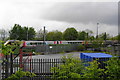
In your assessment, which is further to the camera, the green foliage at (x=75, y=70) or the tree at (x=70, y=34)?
the tree at (x=70, y=34)

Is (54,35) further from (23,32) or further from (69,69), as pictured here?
(69,69)

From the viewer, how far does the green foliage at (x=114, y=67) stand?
5002 millimetres

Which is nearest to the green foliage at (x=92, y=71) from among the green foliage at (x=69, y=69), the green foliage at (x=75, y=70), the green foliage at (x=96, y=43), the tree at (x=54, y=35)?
the green foliage at (x=75, y=70)

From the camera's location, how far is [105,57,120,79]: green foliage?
5.00 metres

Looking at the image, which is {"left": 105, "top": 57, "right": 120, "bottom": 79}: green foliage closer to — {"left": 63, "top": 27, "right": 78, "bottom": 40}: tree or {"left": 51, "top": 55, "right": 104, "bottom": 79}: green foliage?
{"left": 51, "top": 55, "right": 104, "bottom": 79}: green foliage

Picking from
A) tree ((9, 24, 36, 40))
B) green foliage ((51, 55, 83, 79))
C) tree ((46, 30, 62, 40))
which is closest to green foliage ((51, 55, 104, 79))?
green foliage ((51, 55, 83, 79))

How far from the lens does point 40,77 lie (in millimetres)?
5625

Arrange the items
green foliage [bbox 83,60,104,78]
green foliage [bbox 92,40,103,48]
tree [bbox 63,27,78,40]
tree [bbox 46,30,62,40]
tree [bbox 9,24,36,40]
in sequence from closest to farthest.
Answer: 1. green foliage [bbox 83,60,104,78]
2. green foliage [bbox 92,40,103,48]
3. tree [bbox 9,24,36,40]
4. tree [bbox 46,30,62,40]
5. tree [bbox 63,27,78,40]

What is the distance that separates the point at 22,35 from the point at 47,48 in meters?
10.8

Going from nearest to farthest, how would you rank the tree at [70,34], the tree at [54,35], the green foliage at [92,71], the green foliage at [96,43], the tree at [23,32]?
the green foliage at [92,71], the green foliage at [96,43], the tree at [23,32], the tree at [54,35], the tree at [70,34]

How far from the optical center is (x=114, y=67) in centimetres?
499

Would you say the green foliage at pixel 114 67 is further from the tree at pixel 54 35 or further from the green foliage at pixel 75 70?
the tree at pixel 54 35

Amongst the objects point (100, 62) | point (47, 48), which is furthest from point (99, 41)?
point (100, 62)

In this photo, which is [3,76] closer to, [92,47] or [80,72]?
[80,72]
